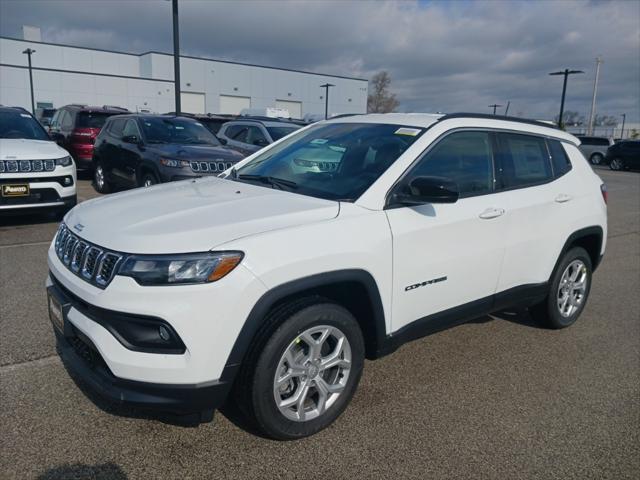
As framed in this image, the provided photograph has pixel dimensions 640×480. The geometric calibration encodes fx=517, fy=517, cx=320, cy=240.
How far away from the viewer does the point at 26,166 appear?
7.09 meters

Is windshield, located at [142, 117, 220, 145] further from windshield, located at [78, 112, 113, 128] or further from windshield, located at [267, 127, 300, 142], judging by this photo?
windshield, located at [78, 112, 113, 128]

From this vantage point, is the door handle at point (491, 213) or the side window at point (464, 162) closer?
the side window at point (464, 162)

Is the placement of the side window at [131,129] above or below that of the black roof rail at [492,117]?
below

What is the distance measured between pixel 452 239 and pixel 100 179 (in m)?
9.36

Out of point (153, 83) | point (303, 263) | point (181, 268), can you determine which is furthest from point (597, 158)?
point (153, 83)

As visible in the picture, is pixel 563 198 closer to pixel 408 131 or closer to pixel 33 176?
pixel 408 131

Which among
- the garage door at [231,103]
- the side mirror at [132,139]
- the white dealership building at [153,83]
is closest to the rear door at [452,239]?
the side mirror at [132,139]

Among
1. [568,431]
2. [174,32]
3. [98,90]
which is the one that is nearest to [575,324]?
[568,431]

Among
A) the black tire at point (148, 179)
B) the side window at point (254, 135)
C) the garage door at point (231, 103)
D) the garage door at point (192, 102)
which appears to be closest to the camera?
the black tire at point (148, 179)

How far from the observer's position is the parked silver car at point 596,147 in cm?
3182

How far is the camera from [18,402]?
9.97ft

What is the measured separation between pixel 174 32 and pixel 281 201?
44.9ft

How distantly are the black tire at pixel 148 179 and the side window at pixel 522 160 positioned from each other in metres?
5.81

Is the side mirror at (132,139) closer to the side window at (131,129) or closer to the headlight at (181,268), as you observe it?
the side window at (131,129)
